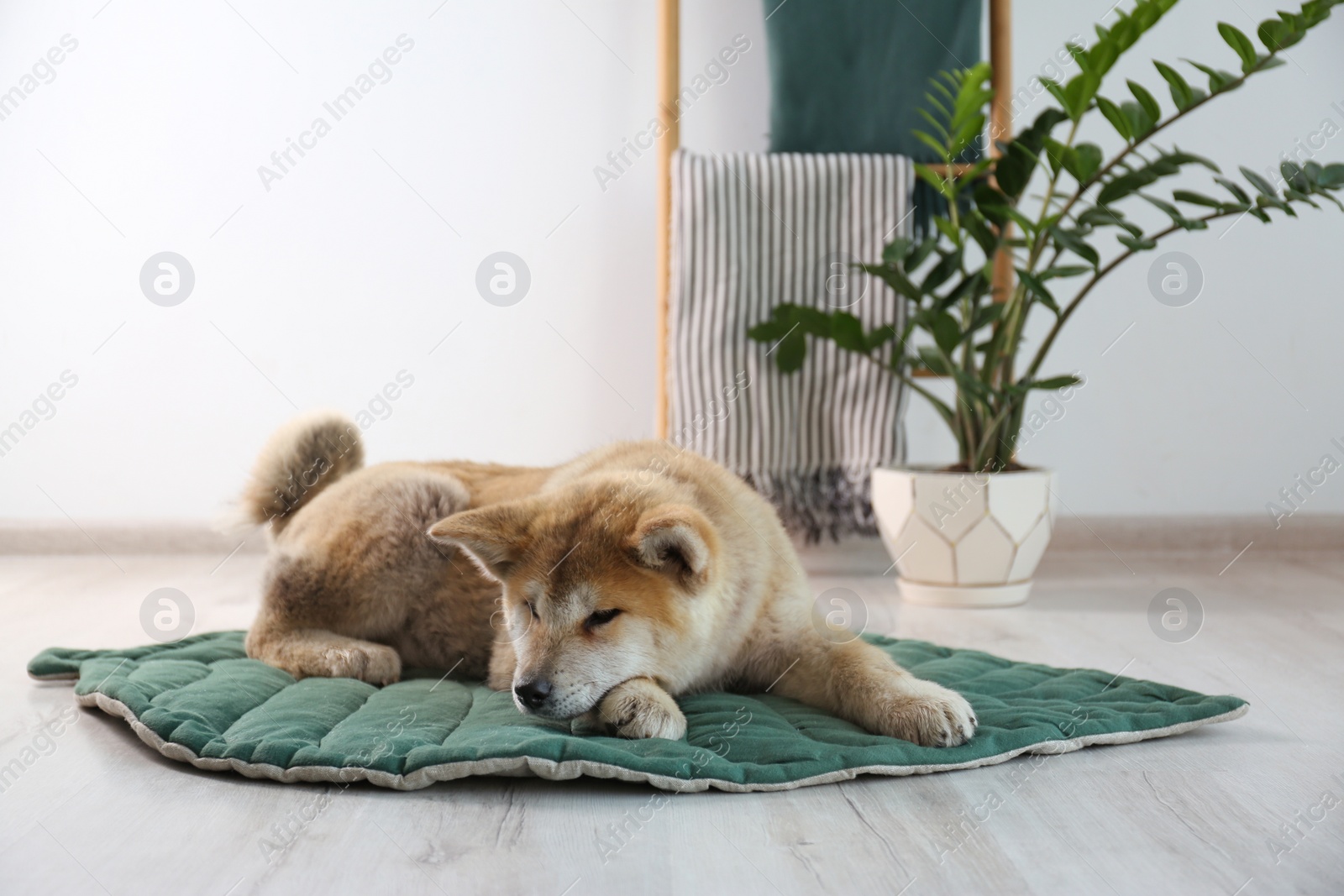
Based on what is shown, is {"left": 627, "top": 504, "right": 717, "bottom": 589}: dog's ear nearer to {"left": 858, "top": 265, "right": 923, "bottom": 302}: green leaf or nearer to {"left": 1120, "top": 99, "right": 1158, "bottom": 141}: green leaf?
{"left": 858, "top": 265, "right": 923, "bottom": 302}: green leaf

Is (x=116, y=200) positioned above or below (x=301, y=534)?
above

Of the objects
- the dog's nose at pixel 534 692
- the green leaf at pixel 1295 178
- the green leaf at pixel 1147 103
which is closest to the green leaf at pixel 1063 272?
the green leaf at pixel 1147 103

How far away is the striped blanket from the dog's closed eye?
1.51 m

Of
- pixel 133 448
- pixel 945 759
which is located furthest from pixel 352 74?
pixel 945 759

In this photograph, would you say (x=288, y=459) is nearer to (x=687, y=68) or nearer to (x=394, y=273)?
(x=394, y=273)

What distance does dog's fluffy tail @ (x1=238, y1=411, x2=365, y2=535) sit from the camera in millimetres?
A: 2090

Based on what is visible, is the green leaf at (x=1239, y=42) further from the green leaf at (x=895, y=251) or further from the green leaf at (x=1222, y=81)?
the green leaf at (x=895, y=251)

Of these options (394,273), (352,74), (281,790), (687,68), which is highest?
(687,68)

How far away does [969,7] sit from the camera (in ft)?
9.59

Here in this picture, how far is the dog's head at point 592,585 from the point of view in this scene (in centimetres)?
140

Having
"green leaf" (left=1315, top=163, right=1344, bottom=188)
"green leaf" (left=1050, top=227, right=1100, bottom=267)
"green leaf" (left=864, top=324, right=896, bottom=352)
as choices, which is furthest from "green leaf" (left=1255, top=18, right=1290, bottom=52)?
"green leaf" (left=864, top=324, right=896, bottom=352)

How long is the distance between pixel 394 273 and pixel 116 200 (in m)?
0.84

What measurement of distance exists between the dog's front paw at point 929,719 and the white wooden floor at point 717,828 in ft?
0.21

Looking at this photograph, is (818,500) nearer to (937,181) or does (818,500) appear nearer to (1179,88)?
(937,181)
